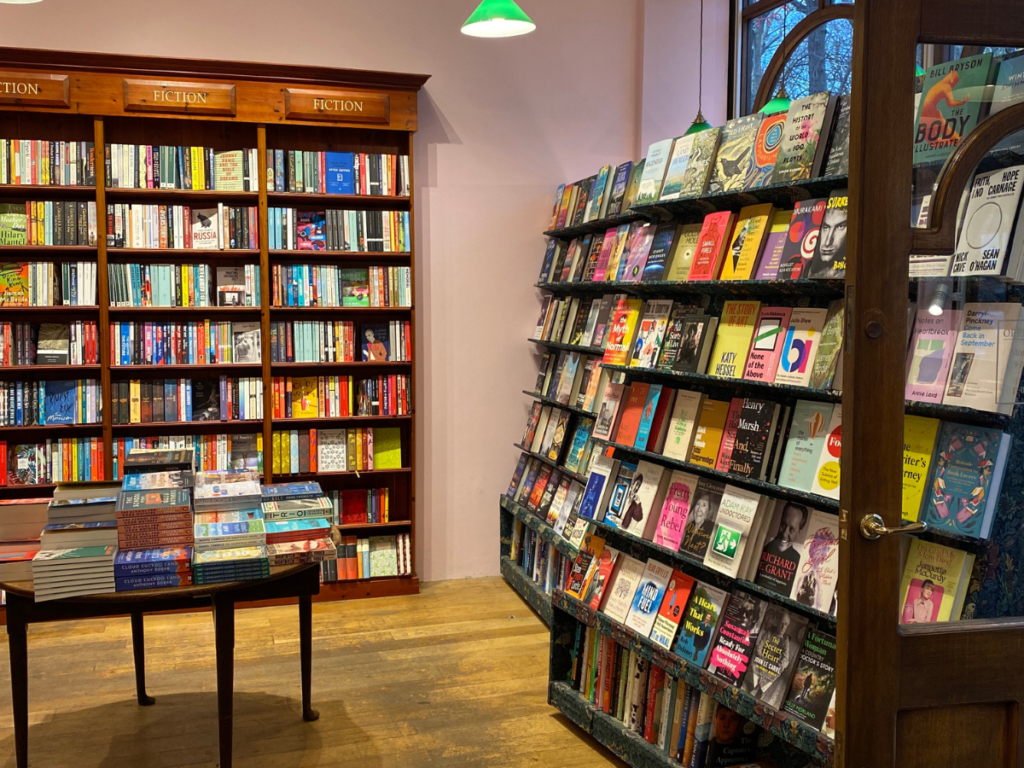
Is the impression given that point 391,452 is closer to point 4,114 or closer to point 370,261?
point 370,261

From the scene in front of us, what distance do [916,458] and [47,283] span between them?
14.0 feet

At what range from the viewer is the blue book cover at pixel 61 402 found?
4.64 m

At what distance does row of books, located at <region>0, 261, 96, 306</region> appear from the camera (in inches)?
180

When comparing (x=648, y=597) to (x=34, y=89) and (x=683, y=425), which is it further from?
(x=34, y=89)

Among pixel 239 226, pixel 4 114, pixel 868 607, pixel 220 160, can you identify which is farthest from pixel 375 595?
pixel 868 607

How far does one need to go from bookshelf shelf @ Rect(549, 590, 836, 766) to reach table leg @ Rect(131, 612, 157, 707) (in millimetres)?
1625

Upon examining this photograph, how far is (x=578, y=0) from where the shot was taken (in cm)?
534

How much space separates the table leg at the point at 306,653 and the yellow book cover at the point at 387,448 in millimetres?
1729

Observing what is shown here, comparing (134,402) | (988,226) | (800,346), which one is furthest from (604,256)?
(988,226)

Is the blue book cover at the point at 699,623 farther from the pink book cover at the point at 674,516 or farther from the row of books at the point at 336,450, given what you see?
the row of books at the point at 336,450

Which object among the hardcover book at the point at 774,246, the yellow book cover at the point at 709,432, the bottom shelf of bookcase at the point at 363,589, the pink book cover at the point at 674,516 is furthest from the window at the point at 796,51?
the bottom shelf of bookcase at the point at 363,589

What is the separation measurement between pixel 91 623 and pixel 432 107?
335 centimetres

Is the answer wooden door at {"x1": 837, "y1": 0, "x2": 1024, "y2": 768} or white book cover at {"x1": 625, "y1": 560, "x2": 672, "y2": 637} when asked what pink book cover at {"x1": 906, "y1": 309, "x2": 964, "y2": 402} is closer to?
wooden door at {"x1": 837, "y1": 0, "x2": 1024, "y2": 768}

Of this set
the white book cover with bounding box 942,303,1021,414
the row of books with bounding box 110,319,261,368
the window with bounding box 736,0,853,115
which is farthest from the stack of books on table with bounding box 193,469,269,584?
the window with bounding box 736,0,853,115
